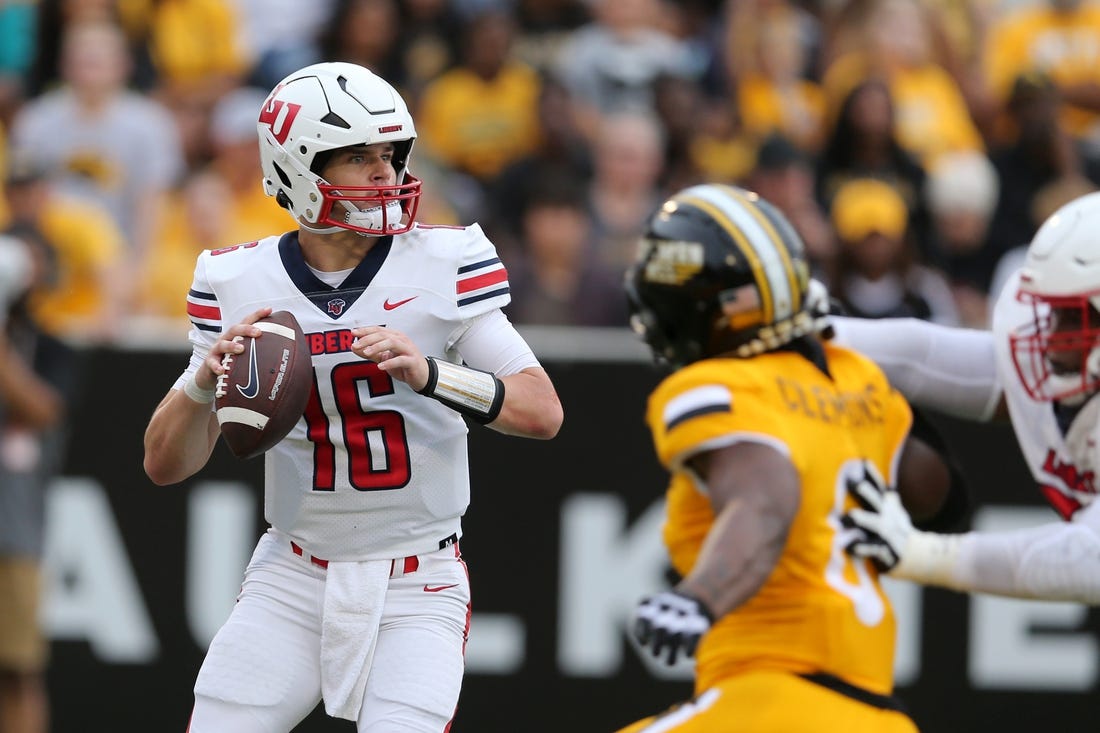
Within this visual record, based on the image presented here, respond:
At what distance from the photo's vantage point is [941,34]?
1041 cm

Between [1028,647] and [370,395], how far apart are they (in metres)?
4.12

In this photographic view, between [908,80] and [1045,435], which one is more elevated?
[908,80]

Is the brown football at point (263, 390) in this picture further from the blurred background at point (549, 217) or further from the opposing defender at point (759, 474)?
the blurred background at point (549, 217)

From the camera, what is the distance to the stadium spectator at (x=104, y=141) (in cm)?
889

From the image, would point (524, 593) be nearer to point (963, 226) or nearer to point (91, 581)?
point (91, 581)

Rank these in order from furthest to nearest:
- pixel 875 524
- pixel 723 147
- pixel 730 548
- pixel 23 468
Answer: pixel 723 147, pixel 23 468, pixel 875 524, pixel 730 548

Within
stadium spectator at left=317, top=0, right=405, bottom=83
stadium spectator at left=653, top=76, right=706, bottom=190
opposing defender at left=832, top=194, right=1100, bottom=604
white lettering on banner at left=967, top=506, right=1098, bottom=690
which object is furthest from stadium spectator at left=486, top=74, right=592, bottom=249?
opposing defender at left=832, top=194, right=1100, bottom=604

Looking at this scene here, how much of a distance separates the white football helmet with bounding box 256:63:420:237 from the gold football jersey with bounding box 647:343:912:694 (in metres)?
0.91

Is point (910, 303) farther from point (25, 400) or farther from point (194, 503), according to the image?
point (25, 400)

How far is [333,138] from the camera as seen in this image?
4.24 metres

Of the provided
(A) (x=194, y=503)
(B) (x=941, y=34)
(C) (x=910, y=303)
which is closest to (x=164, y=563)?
(A) (x=194, y=503)

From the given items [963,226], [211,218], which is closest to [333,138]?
[211,218]

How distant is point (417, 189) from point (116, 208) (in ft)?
16.3

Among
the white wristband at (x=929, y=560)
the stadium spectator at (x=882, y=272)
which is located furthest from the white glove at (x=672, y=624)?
the stadium spectator at (x=882, y=272)
